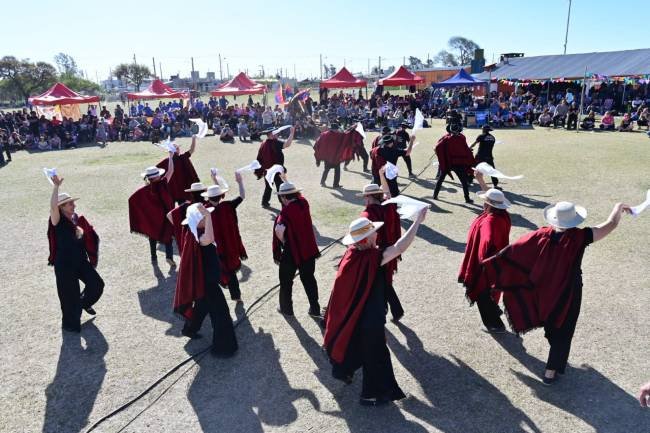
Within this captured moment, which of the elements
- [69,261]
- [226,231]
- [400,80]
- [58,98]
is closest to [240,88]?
[400,80]

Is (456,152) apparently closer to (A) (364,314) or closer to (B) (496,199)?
(B) (496,199)

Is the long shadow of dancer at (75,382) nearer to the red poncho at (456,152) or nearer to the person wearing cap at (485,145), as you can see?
the red poncho at (456,152)

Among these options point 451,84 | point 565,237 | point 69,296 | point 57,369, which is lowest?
point 57,369

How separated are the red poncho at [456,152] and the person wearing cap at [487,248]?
5.63 meters

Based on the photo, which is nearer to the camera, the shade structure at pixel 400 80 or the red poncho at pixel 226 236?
the red poncho at pixel 226 236

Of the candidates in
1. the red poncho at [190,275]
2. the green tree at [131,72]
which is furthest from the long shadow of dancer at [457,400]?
the green tree at [131,72]

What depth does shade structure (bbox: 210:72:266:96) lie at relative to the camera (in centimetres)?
2859

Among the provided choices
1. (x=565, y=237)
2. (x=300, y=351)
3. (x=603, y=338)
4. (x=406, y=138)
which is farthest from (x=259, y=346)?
(x=406, y=138)

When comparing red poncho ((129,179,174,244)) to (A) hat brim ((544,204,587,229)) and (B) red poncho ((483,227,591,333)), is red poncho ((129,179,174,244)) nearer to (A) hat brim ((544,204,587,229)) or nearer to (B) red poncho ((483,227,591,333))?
(B) red poncho ((483,227,591,333))

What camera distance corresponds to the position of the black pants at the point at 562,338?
14.6 ft

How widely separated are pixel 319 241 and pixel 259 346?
3586mm

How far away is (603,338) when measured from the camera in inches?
213

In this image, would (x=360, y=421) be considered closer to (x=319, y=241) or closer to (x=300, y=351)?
(x=300, y=351)

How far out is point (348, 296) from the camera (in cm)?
423
